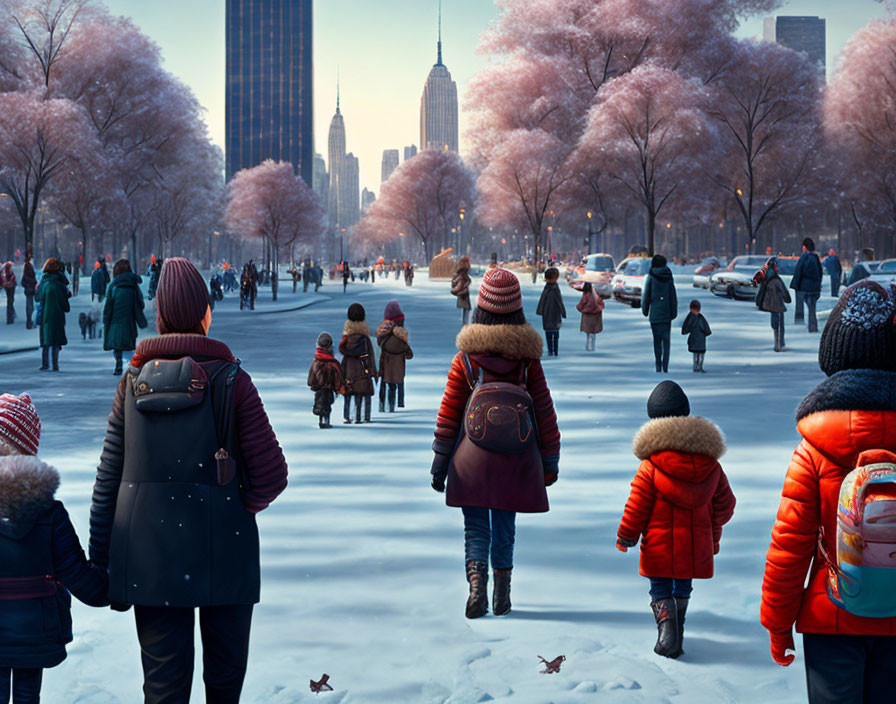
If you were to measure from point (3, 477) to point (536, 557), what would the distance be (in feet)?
13.1

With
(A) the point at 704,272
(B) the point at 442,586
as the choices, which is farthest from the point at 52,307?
(A) the point at 704,272

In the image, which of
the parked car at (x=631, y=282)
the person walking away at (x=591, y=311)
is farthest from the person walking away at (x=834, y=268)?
the person walking away at (x=591, y=311)

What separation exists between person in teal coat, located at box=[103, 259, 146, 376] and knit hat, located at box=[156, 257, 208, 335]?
13.1 meters

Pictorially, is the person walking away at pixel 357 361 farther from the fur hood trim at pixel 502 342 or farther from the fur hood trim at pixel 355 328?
the fur hood trim at pixel 502 342

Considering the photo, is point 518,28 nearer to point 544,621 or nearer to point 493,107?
point 493,107

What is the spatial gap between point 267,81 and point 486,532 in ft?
646

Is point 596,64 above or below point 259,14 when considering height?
below

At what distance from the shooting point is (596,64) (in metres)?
54.9

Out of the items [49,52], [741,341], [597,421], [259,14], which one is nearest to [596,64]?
[49,52]

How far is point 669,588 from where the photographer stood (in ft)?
16.0

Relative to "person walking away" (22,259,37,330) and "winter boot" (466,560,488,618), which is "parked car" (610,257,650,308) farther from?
"winter boot" (466,560,488,618)

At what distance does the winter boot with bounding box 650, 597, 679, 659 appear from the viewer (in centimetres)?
489

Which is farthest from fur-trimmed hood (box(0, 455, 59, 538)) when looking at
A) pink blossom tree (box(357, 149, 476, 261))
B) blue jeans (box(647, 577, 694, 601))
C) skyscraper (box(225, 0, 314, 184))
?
skyscraper (box(225, 0, 314, 184))

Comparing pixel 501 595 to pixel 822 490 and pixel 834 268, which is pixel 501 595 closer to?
pixel 822 490
